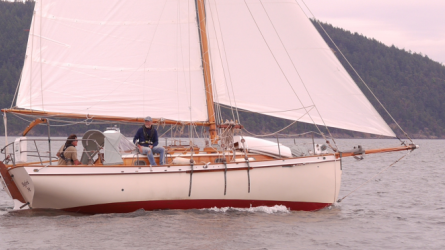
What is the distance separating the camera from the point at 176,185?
49.3 feet

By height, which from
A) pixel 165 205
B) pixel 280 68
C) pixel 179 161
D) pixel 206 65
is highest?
pixel 206 65

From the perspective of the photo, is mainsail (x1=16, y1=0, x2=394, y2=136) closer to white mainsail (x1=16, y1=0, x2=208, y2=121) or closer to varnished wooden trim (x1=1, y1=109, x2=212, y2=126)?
white mainsail (x1=16, y1=0, x2=208, y2=121)

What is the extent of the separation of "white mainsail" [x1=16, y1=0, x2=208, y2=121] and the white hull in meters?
2.92

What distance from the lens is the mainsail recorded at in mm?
16828

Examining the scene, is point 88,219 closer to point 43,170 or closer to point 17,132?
point 43,170

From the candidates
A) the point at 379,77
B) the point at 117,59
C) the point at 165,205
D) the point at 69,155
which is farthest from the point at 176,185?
the point at 379,77

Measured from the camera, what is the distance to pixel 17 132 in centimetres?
10244

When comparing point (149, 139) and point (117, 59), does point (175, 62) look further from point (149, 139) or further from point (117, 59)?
point (149, 139)

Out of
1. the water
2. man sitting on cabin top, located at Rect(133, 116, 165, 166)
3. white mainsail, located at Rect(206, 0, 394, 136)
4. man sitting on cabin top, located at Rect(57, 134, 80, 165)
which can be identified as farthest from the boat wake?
man sitting on cabin top, located at Rect(57, 134, 80, 165)

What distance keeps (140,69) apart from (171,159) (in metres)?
3.10

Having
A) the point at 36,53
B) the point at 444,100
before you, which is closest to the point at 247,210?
the point at 36,53

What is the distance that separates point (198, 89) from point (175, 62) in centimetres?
106

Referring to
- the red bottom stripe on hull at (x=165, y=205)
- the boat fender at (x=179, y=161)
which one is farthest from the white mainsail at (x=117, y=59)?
the red bottom stripe on hull at (x=165, y=205)

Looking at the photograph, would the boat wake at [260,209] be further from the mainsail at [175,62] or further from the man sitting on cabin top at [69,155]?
the man sitting on cabin top at [69,155]
